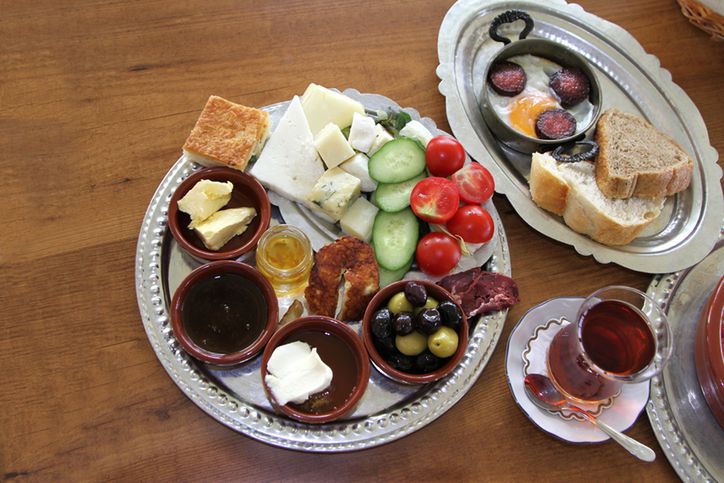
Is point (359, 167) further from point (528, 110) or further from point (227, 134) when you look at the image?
point (528, 110)

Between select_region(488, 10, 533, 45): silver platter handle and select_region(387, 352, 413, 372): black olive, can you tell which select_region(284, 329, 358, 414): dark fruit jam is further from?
select_region(488, 10, 533, 45): silver platter handle

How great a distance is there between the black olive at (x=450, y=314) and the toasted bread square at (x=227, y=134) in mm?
711

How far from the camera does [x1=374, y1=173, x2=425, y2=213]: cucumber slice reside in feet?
5.79

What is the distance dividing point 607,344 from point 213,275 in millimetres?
1078

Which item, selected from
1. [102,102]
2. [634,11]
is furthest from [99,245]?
[634,11]

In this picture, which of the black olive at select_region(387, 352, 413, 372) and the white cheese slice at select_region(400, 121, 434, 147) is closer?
the black olive at select_region(387, 352, 413, 372)

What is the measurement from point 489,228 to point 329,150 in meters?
0.52

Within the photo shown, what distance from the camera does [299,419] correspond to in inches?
59.9

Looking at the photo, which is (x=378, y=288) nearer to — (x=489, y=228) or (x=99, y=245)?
(x=489, y=228)

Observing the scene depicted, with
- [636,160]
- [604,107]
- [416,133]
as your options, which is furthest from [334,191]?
[604,107]

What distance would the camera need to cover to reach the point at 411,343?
5.17ft

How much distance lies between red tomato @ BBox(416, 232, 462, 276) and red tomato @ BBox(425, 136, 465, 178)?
0.67 feet

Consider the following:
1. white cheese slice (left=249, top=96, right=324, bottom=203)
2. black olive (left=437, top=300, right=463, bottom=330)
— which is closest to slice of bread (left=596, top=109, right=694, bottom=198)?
black olive (left=437, top=300, right=463, bottom=330)

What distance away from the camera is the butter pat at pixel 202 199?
1.68 m
